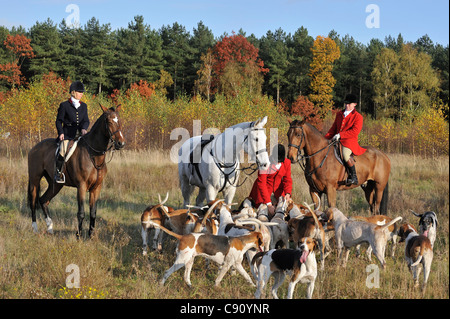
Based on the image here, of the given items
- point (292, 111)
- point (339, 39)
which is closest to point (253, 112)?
point (292, 111)

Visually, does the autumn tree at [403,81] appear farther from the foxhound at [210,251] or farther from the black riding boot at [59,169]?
the foxhound at [210,251]

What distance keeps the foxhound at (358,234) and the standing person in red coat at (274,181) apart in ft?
4.09

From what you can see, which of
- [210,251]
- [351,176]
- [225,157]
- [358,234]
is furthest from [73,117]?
[358,234]

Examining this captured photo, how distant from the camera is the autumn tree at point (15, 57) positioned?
134 ft

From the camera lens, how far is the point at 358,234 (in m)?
6.09

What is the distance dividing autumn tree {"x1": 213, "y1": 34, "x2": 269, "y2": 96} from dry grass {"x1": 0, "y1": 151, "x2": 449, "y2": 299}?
91.9 ft

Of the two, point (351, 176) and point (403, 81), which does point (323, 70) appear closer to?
point (403, 81)

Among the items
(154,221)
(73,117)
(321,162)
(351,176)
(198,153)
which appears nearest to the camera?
(154,221)

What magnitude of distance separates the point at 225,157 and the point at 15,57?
42.4m

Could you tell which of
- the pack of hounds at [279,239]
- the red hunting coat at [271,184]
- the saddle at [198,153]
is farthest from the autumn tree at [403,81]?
the pack of hounds at [279,239]

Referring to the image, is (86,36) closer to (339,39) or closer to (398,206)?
(339,39)

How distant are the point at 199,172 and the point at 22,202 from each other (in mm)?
5422

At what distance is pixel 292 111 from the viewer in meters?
44.6

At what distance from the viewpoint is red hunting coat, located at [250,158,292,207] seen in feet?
25.2
